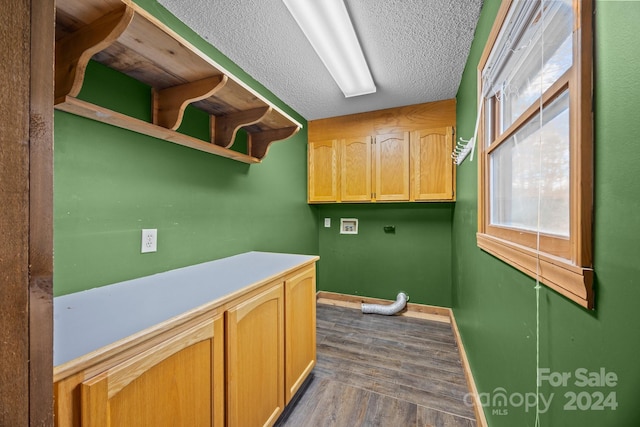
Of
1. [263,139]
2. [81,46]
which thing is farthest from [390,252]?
[81,46]

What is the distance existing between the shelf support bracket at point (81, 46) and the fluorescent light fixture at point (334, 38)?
808 mm

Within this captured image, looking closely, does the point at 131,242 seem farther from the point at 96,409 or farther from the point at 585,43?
the point at 585,43

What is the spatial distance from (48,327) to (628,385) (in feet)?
3.20

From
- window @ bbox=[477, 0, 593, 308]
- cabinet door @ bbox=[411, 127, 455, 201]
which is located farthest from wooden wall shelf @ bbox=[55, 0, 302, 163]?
cabinet door @ bbox=[411, 127, 455, 201]

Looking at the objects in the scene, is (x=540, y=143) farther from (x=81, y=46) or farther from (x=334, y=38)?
(x=81, y=46)

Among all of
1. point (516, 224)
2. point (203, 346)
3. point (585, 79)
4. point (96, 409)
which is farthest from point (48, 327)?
point (516, 224)

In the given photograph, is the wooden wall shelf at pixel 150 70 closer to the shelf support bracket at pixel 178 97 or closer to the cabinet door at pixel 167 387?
the shelf support bracket at pixel 178 97

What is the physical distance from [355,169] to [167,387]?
2.65 metres

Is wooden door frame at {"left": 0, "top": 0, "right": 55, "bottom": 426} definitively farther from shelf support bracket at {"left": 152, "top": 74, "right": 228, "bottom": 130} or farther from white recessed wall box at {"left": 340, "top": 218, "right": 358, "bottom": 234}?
white recessed wall box at {"left": 340, "top": 218, "right": 358, "bottom": 234}

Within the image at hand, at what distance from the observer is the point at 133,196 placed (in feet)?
4.29

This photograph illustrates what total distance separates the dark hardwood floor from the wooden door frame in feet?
4.74

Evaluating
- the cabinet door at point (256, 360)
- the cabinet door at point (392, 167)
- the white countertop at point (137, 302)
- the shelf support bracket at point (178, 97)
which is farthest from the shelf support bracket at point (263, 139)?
the cabinet door at point (392, 167)

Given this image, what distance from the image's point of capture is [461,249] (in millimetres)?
2223

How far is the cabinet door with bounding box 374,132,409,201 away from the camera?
9.30 feet
